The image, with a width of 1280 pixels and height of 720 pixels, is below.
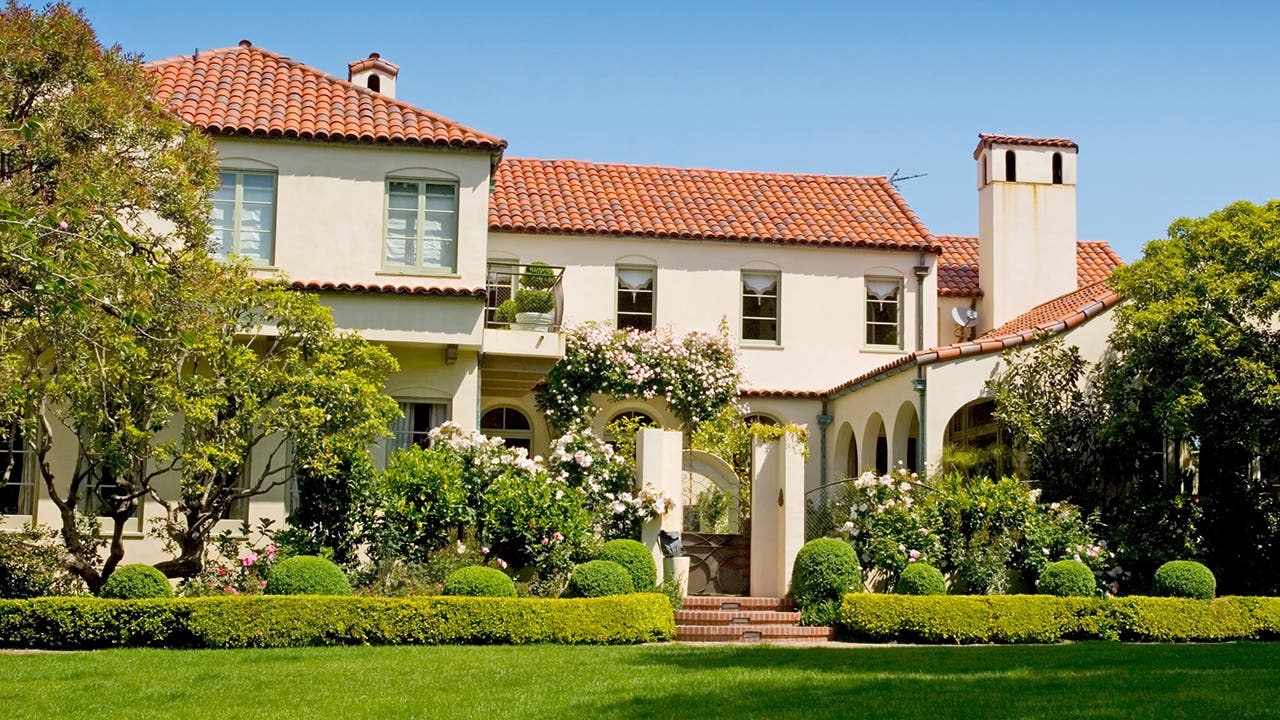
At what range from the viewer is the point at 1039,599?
61.4ft

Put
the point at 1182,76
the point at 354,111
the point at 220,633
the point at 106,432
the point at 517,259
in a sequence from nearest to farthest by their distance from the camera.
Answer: the point at 1182,76
the point at 220,633
the point at 106,432
the point at 354,111
the point at 517,259

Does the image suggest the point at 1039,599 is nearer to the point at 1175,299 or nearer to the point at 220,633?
the point at 1175,299

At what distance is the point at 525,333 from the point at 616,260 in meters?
5.70

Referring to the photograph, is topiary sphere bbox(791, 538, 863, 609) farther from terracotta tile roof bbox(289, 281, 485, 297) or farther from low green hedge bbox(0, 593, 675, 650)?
terracotta tile roof bbox(289, 281, 485, 297)

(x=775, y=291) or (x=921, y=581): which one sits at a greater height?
(x=775, y=291)

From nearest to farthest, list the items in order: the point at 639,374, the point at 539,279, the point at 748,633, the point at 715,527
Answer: the point at 748,633 < the point at 715,527 < the point at 539,279 < the point at 639,374

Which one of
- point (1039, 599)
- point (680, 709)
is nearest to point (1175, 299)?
point (1039, 599)

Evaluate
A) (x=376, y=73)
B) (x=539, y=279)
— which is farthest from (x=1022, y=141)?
(x=376, y=73)

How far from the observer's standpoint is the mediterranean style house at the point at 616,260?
73.2ft

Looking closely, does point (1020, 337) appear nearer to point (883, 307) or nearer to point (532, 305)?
point (883, 307)

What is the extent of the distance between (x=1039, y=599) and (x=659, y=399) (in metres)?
9.95

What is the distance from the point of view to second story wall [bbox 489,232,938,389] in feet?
92.0

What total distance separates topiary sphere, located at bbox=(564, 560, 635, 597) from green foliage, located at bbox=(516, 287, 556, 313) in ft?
19.8

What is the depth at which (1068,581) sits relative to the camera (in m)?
19.2
